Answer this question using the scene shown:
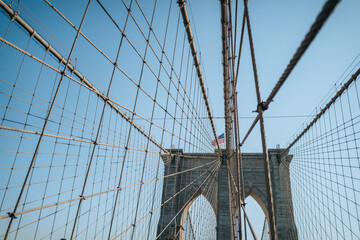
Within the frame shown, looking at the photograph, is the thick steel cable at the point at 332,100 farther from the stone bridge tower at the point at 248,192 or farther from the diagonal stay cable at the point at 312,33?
the diagonal stay cable at the point at 312,33

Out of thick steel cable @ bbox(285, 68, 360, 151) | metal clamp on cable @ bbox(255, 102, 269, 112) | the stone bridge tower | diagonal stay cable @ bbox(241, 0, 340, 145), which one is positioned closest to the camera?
diagonal stay cable @ bbox(241, 0, 340, 145)

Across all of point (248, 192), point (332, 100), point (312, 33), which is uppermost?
point (332, 100)

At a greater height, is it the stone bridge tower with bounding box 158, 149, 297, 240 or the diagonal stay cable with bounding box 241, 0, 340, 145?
the diagonal stay cable with bounding box 241, 0, 340, 145

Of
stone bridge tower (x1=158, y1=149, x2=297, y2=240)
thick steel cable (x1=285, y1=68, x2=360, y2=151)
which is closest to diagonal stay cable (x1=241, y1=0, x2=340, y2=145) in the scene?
thick steel cable (x1=285, y1=68, x2=360, y2=151)

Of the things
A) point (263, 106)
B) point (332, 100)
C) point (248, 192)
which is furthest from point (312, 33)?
point (248, 192)

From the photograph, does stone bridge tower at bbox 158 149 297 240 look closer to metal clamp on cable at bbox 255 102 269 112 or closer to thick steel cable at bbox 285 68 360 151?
thick steel cable at bbox 285 68 360 151

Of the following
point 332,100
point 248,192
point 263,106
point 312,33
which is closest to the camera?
point 312,33

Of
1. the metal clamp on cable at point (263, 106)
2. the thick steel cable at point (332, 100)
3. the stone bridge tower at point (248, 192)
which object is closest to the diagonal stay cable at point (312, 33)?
the metal clamp on cable at point (263, 106)

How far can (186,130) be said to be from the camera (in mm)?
5629

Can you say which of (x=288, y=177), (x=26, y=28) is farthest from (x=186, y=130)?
(x=288, y=177)

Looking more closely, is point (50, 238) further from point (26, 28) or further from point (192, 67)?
point (192, 67)

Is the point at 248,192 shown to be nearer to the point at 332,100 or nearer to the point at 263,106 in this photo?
the point at 332,100

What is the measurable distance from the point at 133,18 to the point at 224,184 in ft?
39.2

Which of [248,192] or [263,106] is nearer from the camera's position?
[263,106]
